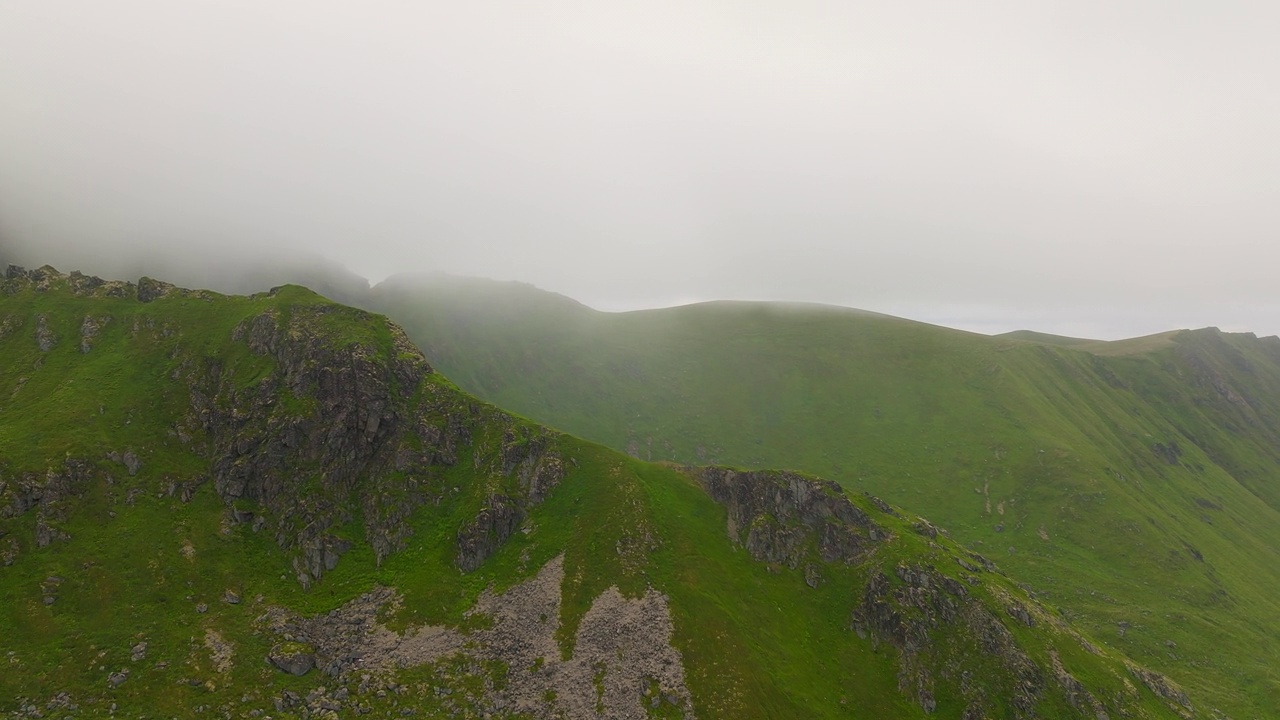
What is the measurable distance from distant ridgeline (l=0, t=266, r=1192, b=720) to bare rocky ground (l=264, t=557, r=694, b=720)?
0.94 feet

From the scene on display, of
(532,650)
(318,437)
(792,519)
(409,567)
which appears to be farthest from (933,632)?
(318,437)

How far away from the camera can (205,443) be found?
325 feet

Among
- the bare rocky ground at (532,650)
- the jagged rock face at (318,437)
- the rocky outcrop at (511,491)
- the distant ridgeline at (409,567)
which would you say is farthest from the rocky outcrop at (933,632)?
the jagged rock face at (318,437)

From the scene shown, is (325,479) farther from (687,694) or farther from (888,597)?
(888,597)

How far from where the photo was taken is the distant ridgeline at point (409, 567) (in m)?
67.7

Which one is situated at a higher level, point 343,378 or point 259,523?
point 343,378

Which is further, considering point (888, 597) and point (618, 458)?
point (618, 458)

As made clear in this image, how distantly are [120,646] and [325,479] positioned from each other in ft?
108

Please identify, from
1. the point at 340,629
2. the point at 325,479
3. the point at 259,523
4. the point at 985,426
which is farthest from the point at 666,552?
the point at 985,426

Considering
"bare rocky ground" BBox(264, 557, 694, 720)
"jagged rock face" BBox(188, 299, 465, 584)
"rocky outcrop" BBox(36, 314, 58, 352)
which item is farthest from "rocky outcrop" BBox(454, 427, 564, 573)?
"rocky outcrop" BBox(36, 314, 58, 352)

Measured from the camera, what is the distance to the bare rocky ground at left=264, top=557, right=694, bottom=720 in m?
66.7

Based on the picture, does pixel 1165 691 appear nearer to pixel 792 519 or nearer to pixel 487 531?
pixel 792 519

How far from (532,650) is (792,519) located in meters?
48.9

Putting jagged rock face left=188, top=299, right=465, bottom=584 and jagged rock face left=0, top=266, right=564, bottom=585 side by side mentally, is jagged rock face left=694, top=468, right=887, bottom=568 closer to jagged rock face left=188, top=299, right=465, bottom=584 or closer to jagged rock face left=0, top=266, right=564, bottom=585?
jagged rock face left=0, top=266, right=564, bottom=585
